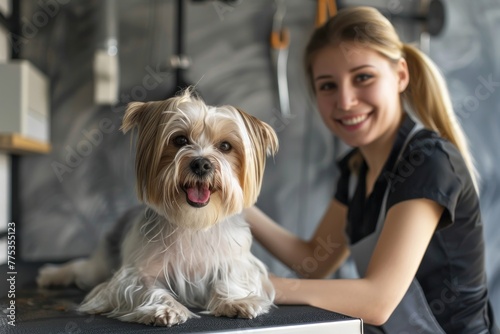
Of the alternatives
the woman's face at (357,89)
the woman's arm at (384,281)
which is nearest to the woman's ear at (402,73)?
Result: the woman's face at (357,89)

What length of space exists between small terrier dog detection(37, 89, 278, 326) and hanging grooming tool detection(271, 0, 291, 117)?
4.20 ft

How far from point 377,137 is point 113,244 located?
2.05 ft

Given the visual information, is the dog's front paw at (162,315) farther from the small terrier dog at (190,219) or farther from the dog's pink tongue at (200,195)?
the dog's pink tongue at (200,195)

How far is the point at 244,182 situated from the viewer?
0.77 m

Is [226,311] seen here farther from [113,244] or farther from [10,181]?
[10,181]

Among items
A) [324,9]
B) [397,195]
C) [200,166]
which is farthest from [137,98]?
[200,166]

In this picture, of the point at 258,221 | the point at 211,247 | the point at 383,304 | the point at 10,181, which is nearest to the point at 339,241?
the point at 258,221

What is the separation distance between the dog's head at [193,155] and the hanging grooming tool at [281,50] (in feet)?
4.44

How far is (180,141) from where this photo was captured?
29.3 inches

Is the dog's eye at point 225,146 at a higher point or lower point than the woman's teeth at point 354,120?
lower

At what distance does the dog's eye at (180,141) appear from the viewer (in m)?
0.74

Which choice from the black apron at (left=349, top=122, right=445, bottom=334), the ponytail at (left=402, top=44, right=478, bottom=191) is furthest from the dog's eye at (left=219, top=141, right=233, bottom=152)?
the ponytail at (left=402, top=44, right=478, bottom=191)

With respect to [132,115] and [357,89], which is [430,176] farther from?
[132,115]

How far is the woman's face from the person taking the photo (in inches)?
38.5
